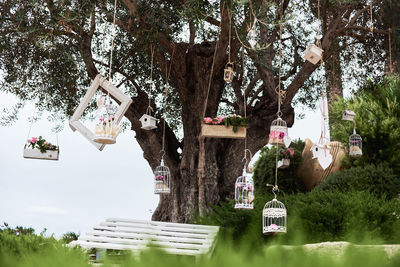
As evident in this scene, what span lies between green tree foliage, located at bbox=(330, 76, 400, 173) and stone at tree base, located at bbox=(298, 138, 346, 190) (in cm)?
34

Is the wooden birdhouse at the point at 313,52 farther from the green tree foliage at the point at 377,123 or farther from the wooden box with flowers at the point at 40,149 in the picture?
the wooden box with flowers at the point at 40,149

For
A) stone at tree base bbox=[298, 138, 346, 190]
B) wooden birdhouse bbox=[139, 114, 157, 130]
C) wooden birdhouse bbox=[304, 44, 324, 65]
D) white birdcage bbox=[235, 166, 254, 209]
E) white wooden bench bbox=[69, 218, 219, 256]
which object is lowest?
white wooden bench bbox=[69, 218, 219, 256]

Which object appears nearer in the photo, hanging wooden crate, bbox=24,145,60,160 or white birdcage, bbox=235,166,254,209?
white birdcage, bbox=235,166,254,209

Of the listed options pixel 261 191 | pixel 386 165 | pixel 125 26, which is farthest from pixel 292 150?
pixel 125 26

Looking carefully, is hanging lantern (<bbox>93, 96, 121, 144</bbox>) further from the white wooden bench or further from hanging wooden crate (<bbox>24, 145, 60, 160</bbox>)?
hanging wooden crate (<bbox>24, 145, 60, 160</bbox>)

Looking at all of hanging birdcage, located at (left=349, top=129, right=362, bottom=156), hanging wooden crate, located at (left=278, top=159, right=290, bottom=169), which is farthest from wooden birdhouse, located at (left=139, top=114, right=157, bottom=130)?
hanging wooden crate, located at (left=278, top=159, right=290, bottom=169)

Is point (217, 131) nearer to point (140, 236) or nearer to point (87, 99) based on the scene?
point (87, 99)

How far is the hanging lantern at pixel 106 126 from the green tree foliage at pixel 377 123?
6181mm

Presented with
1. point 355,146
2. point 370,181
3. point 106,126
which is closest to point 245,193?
point 106,126

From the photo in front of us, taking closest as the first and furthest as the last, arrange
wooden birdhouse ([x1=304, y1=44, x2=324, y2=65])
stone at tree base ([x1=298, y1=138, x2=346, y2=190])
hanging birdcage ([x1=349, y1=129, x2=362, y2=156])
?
wooden birdhouse ([x1=304, y1=44, x2=324, y2=65]), hanging birdcage ([x1=349, y1=129, x2=362, y2=156]), stone at tree base ([x1=298, y1=138, x2=346, y2=190])

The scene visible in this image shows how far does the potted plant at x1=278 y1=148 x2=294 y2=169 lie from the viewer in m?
12.5

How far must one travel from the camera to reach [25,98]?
12461 mm

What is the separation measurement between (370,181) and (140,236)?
5596 millimetres

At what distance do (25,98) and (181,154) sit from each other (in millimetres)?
4473
